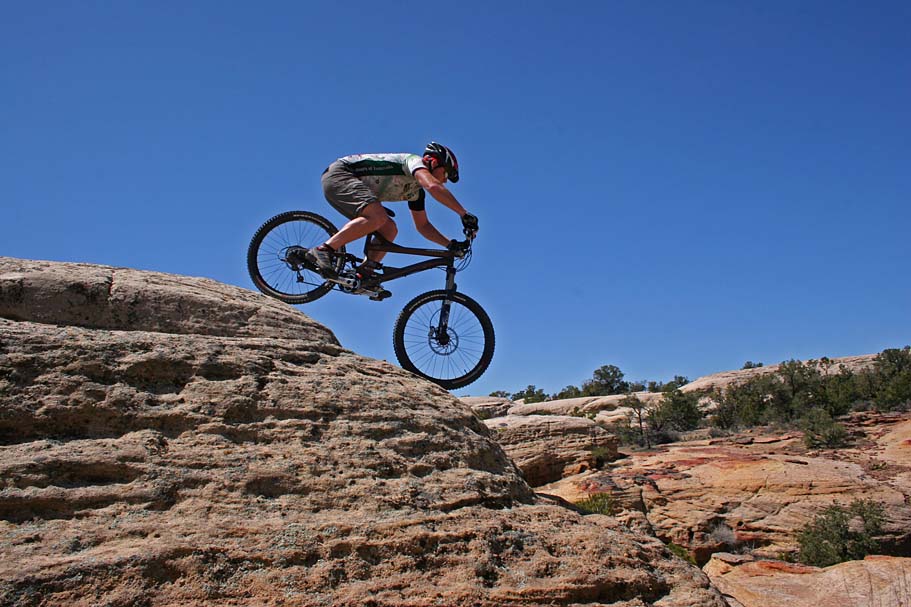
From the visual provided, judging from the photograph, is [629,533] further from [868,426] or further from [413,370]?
[868,426]

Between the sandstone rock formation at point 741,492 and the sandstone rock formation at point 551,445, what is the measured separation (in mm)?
411

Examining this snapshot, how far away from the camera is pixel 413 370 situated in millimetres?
8125

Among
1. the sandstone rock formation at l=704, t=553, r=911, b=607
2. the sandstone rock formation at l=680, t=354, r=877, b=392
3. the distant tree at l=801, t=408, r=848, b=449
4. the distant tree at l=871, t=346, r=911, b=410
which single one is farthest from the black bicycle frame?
the sandstone rock formation at l=680, t=354, r=877, b=392

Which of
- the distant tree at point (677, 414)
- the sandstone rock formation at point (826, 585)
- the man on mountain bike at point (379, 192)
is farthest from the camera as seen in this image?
the distant tree at point (677, 414)

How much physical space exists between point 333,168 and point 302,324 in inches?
81.0

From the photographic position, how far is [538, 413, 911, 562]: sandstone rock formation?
47.0 ft

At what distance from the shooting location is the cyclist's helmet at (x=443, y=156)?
780 centimetres

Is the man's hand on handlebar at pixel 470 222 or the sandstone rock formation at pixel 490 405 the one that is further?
the sandstone rock formation at pixel 490 405

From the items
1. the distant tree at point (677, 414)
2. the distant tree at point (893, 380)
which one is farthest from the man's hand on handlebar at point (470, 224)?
the distant tree at point (893, 380)

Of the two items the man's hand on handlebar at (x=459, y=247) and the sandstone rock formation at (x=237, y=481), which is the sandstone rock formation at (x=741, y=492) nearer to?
the man's hand on handlebar at (x=459, y=247)

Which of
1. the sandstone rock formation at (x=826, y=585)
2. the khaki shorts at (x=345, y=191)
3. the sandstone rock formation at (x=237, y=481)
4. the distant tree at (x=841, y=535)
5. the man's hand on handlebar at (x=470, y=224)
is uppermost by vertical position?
the khaki shorts at (x=345, y=191)

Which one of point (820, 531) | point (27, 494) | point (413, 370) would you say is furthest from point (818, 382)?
point (27, 494)

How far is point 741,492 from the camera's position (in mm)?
15438

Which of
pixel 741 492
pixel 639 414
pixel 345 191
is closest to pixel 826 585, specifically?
pixel 741 492
